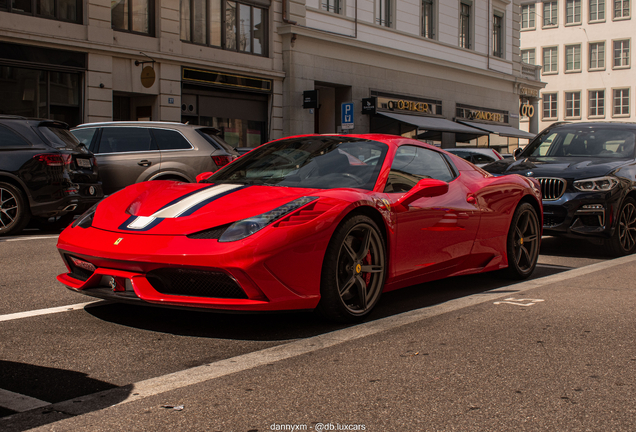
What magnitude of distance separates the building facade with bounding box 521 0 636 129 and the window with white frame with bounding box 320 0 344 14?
126 ft

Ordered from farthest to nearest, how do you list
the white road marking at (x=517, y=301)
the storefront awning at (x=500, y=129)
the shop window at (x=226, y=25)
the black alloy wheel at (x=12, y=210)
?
the storefront awning at (x=500, y=129) → the shop window at (x=226, y=25) → the black alloy wheel at (x=12, y=210) → the white road marking at (x=517, y=301)

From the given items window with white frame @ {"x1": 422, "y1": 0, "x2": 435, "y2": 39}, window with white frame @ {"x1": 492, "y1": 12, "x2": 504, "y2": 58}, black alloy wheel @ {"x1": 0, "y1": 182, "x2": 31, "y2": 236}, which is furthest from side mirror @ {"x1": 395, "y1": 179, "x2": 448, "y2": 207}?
window with white frame @ {"x1": 492, "y1": 12, "x2": 504, "y2": 58}

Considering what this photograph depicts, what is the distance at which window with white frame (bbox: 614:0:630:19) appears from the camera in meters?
56.7

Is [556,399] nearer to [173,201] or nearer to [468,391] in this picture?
[468,391]

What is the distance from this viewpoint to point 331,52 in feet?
82.5

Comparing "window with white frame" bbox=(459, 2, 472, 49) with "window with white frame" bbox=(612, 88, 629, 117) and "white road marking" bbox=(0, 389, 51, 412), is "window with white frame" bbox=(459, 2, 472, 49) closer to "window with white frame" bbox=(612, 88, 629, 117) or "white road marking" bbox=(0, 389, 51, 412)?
"window with white frame" bbox=(612, 88, 629, 117)

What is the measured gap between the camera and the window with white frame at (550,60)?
5956 centimetres

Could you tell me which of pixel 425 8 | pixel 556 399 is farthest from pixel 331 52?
pixel 556 399

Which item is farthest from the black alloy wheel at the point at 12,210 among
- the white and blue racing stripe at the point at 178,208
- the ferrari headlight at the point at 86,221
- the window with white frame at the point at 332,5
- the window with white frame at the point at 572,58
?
the window with white frame at the point at 572,58

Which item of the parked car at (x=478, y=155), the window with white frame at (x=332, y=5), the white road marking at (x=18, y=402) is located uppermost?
the window with white frame at (x=332, y=5)

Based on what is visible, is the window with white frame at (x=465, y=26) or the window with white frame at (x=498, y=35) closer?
the window with white frame at (x=465, y=26)

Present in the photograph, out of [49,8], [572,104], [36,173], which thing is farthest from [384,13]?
[572,104]

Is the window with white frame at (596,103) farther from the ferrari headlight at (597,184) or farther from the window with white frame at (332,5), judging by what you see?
the ferrari headlight at (597,184)

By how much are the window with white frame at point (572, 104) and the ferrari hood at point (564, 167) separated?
53.2 metres
